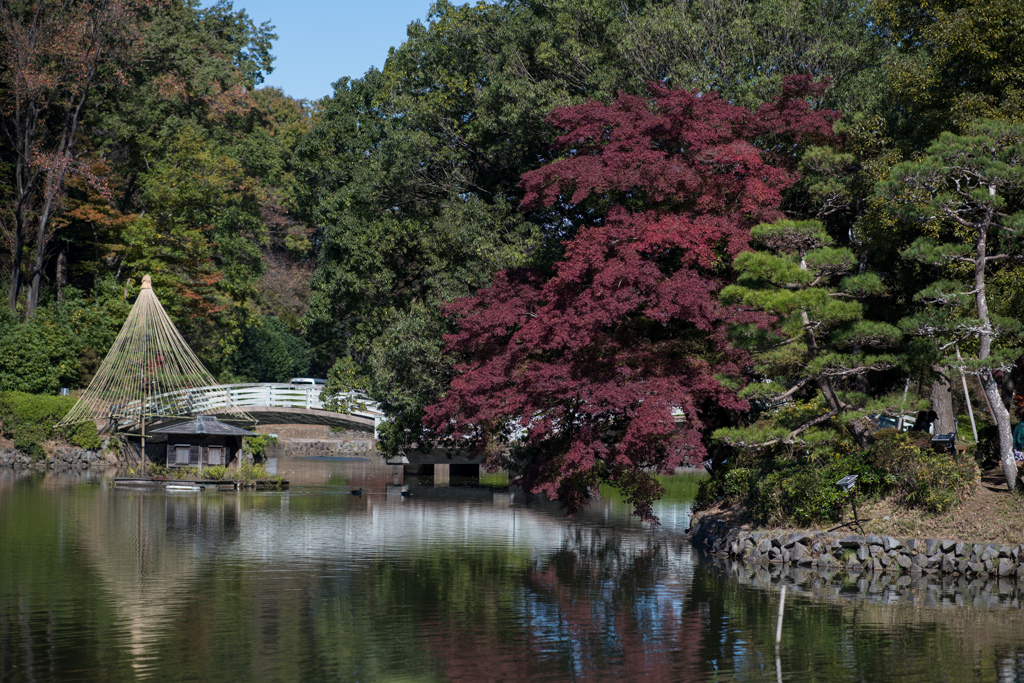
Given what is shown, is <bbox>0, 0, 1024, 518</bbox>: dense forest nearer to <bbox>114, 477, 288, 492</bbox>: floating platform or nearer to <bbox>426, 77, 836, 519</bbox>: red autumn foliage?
<bbox>426, 77, 836, 519</bbox>: red autumn foliage

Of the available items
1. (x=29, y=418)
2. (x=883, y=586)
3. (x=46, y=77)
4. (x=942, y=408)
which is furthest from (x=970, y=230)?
(x=46, y=77)

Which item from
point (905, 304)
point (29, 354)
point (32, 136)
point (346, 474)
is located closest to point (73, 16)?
point (32, 136)

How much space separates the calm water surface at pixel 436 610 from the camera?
14.0 m

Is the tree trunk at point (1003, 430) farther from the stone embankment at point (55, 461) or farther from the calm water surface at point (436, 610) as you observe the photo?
the stone embankment at point (55, 461)

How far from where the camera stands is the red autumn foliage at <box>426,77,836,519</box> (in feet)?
80.8

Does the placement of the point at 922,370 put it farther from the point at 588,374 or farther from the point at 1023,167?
the point at 588,374

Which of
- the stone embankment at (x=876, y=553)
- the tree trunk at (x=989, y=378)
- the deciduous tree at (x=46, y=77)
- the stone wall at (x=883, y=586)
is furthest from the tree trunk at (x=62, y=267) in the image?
the tree trunk at (x=989, y=378)

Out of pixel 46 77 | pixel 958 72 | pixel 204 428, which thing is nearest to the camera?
pixel 958 72

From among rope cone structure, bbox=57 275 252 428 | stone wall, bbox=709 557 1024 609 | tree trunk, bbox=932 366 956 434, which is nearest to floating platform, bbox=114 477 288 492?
rope cone structure, bbox=57 275 252 428

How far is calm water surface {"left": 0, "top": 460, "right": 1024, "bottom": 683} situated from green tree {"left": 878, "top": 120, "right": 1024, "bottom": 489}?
14.7ft

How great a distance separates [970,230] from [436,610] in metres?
14.0

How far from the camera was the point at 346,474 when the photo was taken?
4872cm

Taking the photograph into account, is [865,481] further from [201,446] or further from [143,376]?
[143,376]

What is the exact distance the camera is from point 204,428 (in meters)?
39.6
